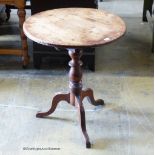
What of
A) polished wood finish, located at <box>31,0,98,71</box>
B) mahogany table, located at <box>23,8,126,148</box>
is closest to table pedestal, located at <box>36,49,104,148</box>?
mahogany table, located at <box>23,8,126,148</box>

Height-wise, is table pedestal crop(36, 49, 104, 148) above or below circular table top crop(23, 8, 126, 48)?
below

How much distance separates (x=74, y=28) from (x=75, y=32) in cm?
6

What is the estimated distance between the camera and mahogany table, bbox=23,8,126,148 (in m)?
1.76

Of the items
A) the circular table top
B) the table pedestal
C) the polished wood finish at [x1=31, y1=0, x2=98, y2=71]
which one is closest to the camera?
the circular table top

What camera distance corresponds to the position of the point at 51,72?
293 centimetres

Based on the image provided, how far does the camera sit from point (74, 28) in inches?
75.5

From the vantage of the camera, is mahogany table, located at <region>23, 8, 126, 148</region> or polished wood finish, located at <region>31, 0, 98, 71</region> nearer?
mahogany table, located at <region>23, 8, 126, 148</region>

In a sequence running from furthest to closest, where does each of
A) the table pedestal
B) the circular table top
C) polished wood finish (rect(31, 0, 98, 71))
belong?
polished wood finish (rect(31, 0, 98, 71)) < the table pedestal < the circular table top

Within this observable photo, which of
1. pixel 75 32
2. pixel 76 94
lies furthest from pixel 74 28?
pixel 76 94

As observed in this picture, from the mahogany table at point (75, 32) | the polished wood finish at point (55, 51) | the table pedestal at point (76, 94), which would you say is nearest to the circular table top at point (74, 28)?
the mahogany table at point (75, 32)

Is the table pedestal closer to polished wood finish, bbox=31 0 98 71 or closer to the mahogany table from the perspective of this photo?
the mahogany table

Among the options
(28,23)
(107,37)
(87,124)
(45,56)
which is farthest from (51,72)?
(107,37)

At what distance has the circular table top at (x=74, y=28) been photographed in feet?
5.77

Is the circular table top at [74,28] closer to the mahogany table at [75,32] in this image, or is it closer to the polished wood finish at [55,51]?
the mahogany table at [75,32]
